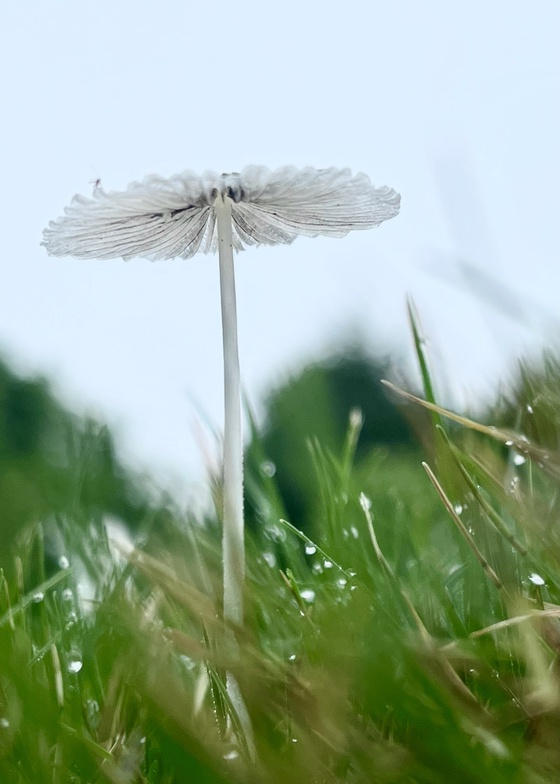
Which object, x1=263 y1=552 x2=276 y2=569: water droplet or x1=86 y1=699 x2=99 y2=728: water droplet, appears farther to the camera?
x1=263 y1=552 x2=276 y2=569: water droplet

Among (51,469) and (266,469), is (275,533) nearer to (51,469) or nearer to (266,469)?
(266,469)

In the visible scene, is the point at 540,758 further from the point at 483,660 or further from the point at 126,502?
the point at 126,502

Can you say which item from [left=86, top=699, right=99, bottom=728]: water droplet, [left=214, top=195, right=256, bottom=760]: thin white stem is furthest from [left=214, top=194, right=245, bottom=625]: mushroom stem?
[left=86, top=699, right=99, bottom=728]: water droplet

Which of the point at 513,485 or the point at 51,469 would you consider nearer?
the point at 513,485

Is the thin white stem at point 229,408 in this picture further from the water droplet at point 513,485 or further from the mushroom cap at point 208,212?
the water droplet at point 513,485

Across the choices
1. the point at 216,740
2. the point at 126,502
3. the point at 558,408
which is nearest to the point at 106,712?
the point at 216,740

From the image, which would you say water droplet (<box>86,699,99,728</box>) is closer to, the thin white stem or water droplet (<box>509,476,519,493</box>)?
the thin white stem

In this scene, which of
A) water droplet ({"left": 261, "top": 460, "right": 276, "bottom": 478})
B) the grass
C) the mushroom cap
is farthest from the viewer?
water droplet ({"left": 261, "top": 460, "right": 276, "bottom": 478})

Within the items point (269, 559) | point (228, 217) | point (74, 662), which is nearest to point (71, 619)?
point (74, 662)
